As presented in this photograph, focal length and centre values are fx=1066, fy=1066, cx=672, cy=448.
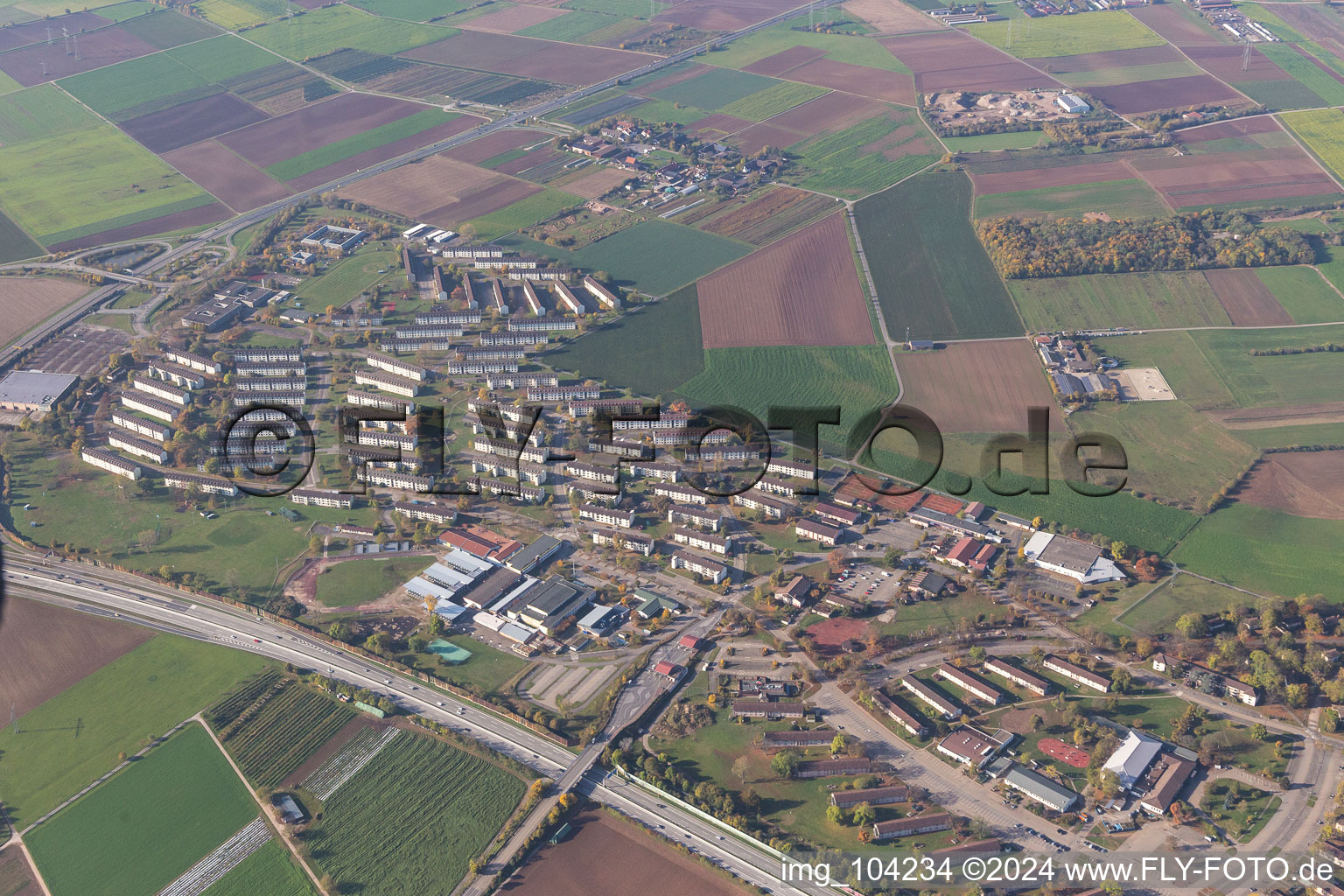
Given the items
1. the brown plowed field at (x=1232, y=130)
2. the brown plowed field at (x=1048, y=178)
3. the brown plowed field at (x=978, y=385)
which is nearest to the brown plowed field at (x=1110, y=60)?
the brown plowed field at (x=1232, y=130)

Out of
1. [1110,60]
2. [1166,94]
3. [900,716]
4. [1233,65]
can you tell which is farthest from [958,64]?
[900,716]

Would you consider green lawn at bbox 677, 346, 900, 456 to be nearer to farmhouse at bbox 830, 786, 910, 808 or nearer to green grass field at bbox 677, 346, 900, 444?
green grass field at bbox 677, 346, 900, 444

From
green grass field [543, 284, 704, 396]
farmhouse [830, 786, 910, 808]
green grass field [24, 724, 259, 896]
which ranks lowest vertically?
green grass field [24, 724, 259, 896]

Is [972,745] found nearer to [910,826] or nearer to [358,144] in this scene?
[910,826]

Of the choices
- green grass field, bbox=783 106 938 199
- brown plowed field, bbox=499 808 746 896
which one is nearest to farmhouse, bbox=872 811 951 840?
brown plowed field, bbox=499 808 746 896

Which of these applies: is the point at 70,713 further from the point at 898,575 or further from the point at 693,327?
the point at 693,327

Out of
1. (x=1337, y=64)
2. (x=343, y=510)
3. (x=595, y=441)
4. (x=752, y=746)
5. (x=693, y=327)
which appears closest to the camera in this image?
(x=752, y=746)

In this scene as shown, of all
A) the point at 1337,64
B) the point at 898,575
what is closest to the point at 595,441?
the point at 898,575
